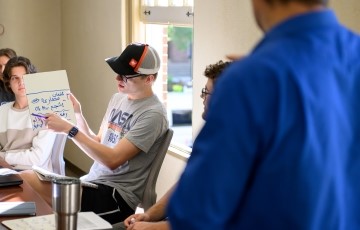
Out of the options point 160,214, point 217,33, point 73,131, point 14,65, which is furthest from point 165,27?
point 160,214

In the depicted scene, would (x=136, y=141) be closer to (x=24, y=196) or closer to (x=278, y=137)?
(x=24, y=196)

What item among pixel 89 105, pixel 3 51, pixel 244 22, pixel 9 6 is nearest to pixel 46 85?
pixel 244 22

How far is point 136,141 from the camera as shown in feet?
9.01

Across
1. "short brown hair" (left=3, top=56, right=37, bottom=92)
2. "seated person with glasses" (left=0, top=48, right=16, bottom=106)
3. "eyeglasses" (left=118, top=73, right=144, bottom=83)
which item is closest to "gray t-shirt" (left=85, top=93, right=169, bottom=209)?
"eyeglasses" (left=118, top=73, right=144, bottom=83)

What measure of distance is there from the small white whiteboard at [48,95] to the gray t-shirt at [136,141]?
0.29 meters

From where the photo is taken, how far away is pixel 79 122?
3.25 m

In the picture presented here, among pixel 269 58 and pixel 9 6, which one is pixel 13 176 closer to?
pixel 269 58

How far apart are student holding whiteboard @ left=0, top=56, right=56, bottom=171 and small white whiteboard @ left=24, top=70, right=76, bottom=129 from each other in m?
0.34

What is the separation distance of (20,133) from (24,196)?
123 centimetres

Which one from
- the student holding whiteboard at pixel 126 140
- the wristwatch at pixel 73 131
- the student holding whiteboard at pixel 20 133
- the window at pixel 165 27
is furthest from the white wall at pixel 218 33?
the student holding whiteboard at pixel 20 133

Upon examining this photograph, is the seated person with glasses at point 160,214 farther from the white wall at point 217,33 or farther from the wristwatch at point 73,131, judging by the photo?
the white wall at point 217,33

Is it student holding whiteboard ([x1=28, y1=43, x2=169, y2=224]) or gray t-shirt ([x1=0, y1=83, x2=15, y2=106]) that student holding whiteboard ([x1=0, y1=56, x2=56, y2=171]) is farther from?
student holding whiteboard ([x1=28, y1=43, x2=169, y2=224])

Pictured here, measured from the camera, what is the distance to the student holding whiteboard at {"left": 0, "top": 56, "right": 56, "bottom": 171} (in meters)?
3.32

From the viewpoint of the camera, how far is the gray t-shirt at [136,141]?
2768 millimetres
